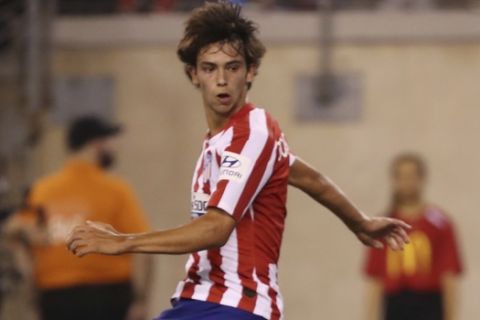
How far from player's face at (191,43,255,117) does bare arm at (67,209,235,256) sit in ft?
1.33

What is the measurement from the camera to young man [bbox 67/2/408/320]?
223 inches

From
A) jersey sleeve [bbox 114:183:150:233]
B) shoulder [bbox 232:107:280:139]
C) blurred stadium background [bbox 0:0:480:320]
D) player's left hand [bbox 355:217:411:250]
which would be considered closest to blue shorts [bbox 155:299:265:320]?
shoulder [bbox 232:107:280:139]

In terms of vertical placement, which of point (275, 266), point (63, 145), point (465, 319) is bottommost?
point (465, 319)

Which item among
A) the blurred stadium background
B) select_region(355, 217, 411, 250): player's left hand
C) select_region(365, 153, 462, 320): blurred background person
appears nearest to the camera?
select_region(355, 217, 411, 250): player's left hand

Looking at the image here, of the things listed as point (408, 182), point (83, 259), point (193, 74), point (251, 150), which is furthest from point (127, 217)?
point (251, 150)

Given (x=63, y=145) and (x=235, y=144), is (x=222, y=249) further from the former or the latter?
(x=63, y=145)

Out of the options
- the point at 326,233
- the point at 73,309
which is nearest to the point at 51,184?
the point at 73,309

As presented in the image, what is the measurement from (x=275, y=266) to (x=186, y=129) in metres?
6.25

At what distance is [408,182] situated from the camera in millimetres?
9383

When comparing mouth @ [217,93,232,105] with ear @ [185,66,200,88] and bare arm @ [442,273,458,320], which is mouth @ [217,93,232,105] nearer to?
ear @ [185,66,200,88]

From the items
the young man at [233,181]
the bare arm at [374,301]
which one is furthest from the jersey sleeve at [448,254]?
the young man at [233,181]

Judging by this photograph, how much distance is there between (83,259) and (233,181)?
385cm

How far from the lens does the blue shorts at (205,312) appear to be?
18.9 ft

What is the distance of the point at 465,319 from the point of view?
11641 mm
